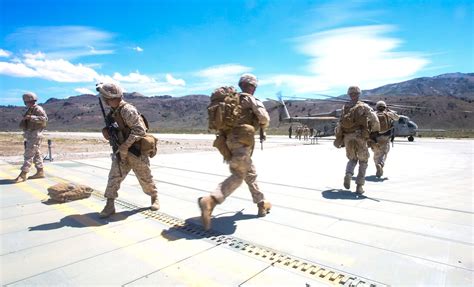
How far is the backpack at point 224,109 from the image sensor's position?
3953 mm

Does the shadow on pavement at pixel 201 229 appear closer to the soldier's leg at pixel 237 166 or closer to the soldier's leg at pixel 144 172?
the soldier's leg at pixel 237 166

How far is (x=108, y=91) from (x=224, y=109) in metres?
1.65

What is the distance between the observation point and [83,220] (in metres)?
4.41

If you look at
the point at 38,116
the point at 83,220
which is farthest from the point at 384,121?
the point at 38,116

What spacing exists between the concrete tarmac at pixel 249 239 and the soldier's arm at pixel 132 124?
107 cm

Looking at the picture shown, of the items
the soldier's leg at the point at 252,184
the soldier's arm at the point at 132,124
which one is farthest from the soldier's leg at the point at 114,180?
the soldier's leg at the point at 252,184

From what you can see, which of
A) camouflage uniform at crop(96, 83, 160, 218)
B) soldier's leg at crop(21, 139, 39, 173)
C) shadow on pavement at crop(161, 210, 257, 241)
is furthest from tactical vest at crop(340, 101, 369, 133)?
soldier's leg at crop(21, 139, 39, 173)

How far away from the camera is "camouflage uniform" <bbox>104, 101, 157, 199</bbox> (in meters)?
4.43

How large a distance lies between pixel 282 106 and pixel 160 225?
33437mm

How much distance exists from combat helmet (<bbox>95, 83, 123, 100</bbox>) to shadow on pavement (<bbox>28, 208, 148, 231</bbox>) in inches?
64.6

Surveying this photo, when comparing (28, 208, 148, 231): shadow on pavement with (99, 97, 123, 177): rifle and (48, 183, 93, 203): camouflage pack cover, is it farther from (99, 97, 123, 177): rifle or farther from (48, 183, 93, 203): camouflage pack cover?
(48, 183, 93, 203): camouflage pack cover

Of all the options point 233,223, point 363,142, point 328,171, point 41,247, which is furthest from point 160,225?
point 328,171

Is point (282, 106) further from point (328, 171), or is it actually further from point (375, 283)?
point (375, 283)

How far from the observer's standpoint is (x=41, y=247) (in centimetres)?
349
